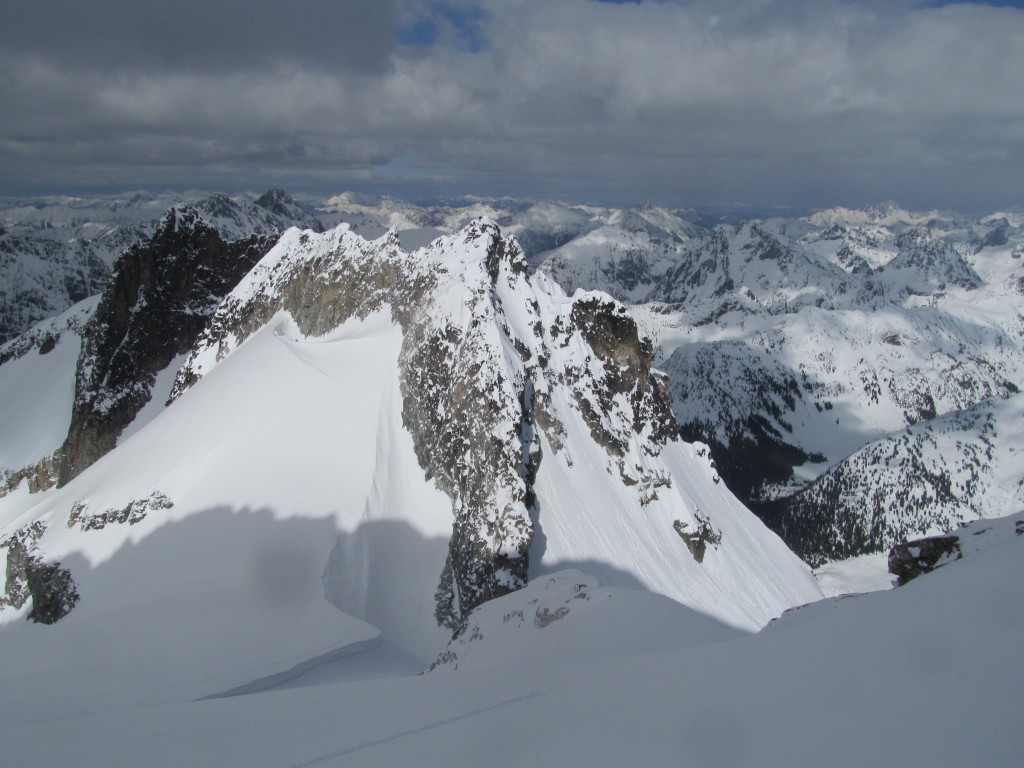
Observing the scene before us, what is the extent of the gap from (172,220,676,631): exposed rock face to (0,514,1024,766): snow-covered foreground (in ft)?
78.7

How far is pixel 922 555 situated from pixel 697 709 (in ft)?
28.9

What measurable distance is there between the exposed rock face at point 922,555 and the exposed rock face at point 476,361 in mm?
26039

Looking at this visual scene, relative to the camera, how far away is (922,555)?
13891 millimetres

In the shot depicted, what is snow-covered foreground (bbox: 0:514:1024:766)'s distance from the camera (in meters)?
6.86

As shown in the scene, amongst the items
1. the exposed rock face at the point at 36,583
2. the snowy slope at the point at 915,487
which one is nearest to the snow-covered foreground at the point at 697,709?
the exposed rock face at the point at 36,583

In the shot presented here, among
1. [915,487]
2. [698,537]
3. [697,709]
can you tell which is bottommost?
[915,487]

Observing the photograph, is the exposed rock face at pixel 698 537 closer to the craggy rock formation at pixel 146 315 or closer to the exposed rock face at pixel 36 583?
the exposed rock face at pixel 36 583

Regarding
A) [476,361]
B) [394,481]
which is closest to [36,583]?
[394,481]

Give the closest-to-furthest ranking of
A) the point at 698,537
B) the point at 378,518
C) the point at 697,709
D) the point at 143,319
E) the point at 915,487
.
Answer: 1. the point at 697,709
2. the point at 378,518
3. the point at 698,537
4. the point at 143,319
5. the point at 915,487

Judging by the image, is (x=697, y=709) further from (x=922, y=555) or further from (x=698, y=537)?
(x=698, y=537)

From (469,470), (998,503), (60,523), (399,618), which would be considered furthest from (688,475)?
(998,503)

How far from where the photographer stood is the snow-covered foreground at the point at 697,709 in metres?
6.86

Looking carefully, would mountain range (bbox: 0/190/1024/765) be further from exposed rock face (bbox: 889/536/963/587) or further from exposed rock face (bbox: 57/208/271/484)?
exposed rock face (bbox: 889/536/963/587)

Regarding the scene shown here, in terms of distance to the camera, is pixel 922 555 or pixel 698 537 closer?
pixel 922 555
